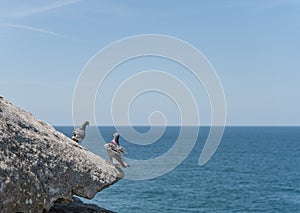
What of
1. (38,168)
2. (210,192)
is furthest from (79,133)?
(210,192)

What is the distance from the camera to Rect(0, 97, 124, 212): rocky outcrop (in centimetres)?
1069

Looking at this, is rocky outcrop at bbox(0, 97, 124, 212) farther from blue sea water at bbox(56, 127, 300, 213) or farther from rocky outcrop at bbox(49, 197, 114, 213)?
blue sea water at bbox(56, 127, 300, 213)

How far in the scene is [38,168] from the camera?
11.6m

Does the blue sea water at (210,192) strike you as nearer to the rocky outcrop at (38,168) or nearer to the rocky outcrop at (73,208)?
the rocky outcrop at (73,208)

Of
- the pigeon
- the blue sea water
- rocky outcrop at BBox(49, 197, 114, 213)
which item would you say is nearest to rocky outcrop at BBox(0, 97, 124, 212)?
rocky outcrop at BBox(49, 197, 114, 213)

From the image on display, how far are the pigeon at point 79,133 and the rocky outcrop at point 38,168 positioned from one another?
2498 mm

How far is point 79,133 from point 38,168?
5229 millimetres

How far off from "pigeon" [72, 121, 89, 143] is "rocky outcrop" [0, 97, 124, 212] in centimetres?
250

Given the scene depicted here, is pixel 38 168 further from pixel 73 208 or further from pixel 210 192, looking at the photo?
pixel 210 192

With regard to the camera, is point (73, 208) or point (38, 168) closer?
point (38, 168)

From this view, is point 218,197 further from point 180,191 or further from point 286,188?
point 286,188

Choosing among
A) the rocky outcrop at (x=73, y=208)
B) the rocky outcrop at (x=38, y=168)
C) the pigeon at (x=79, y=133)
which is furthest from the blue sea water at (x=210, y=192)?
the rocky outcrop at (x=38, y=168)

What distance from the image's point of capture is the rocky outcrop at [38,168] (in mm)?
10688

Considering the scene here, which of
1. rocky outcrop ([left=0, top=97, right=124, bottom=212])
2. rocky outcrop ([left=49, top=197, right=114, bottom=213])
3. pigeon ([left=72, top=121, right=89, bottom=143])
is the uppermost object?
pigeon ([left=72, top=121, right=89, bottom=143])
